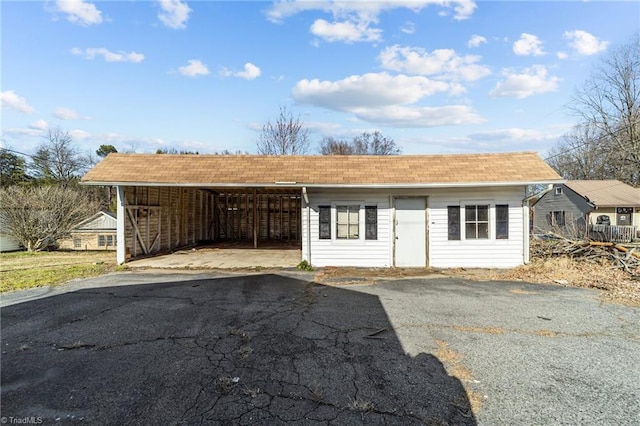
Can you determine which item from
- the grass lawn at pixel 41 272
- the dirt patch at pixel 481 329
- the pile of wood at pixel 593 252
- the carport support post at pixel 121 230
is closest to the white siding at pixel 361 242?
the dirt patch at pixel 481 329


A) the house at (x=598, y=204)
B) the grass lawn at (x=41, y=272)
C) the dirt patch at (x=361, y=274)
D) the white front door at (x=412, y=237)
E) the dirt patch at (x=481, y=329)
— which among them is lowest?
the dirt patch at (x=481, y=329)

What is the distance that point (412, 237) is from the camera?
10.1m

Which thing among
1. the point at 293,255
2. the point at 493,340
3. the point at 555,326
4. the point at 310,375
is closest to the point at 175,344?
the point at 310,375

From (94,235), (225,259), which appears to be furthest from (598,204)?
(94,235)

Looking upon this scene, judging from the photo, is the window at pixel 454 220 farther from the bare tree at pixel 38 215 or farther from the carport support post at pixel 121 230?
the bare tree at pixel 38 215

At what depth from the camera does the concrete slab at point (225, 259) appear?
34.3 feet

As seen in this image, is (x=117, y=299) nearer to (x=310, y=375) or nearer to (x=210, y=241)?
(x=310, y=375)

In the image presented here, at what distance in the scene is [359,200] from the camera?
10.1m

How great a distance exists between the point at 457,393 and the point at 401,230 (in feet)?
23.3

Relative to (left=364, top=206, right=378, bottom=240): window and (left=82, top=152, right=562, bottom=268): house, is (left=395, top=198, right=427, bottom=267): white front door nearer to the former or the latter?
(left=82, top=152, right=562, bottom=268): house

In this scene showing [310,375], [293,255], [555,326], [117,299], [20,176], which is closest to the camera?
[310,375]

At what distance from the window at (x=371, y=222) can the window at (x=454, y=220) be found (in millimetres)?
2237

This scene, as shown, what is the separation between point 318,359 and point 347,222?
21.1 feet

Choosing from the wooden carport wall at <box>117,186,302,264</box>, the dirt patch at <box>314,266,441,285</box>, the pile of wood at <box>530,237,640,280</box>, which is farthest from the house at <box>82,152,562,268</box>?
the pile of wood at <box>530,237,640,280</box>
